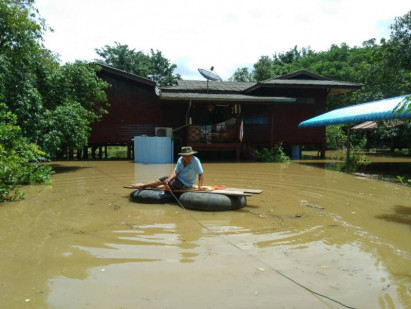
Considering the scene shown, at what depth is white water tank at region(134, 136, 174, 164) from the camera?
16.4 metres

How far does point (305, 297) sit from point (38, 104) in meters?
11.5

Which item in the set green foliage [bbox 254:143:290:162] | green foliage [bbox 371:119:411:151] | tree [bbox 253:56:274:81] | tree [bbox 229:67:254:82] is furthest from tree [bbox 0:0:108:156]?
tree [bbox 229:67:254:82]

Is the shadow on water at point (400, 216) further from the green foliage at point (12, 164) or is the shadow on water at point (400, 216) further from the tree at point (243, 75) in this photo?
the tree at point (243, 75)

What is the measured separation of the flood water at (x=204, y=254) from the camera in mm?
3236

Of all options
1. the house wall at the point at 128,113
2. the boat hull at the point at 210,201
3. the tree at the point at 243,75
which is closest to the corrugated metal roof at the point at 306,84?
the house wall at the point at 128,113

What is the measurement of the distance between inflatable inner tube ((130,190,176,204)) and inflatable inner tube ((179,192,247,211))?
0.53 m

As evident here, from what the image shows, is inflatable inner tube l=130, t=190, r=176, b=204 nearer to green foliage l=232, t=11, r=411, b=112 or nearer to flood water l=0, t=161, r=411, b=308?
flood water l=0, t=161, r=411, b=308

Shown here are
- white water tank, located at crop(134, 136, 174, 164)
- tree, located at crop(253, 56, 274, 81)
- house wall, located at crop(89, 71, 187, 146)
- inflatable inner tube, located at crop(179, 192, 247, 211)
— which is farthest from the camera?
tree, located at crop(253, 56, 274, 81)

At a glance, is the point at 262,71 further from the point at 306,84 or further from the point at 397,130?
the point at 306,84

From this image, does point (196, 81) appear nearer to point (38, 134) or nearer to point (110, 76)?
point (110, 76)

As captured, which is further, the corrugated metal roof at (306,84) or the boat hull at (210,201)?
the corrugated metal roof at (306,84)

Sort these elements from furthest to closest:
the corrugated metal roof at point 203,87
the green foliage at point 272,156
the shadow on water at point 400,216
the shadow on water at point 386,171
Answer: the corrugated metal roof at point 203,87, the green foliage at point 272,156, the shadow on water at point 386,171, the shadow on water at point 400,216

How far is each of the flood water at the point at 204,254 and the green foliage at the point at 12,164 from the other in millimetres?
593

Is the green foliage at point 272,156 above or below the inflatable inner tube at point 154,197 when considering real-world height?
above
